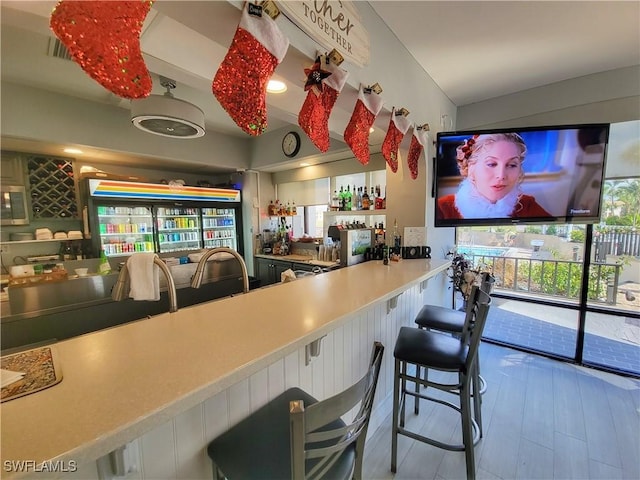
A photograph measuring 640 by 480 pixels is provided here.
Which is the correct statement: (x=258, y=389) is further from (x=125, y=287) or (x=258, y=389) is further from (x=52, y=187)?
(x=52, y=187)

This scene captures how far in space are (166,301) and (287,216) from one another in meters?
2.59

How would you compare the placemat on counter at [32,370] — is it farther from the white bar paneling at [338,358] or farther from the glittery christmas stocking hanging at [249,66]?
the white bar paneling at [338,358]

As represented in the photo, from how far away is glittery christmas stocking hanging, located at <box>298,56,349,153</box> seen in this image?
1.19m

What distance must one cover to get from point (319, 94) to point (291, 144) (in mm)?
2593

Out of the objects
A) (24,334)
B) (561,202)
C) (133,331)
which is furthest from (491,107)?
(24,334)

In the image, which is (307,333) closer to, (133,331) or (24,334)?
(133,331)

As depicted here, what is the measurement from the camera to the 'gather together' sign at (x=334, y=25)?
1.10 meters

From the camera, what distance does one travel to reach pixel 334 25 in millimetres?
1282

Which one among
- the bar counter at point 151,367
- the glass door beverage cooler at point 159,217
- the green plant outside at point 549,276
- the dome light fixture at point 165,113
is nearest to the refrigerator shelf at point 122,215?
the glass door beverage cooler at point 159,217

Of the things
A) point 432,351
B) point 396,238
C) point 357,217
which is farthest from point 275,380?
point 357,217

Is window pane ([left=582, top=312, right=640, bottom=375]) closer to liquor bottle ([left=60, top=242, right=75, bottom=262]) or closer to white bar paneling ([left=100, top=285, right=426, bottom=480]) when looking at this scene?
white bar paneling ([left=100, top=285, right=426, bottom=480])

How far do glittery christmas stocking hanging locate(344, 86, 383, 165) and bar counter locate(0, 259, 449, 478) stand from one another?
0.84 metres

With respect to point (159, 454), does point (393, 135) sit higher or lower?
higher

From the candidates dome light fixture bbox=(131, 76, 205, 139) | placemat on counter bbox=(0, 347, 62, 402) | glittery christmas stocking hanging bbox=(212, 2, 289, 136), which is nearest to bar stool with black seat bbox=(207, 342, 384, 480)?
placemat on counter bbox=(0, 347, 62, 402)
